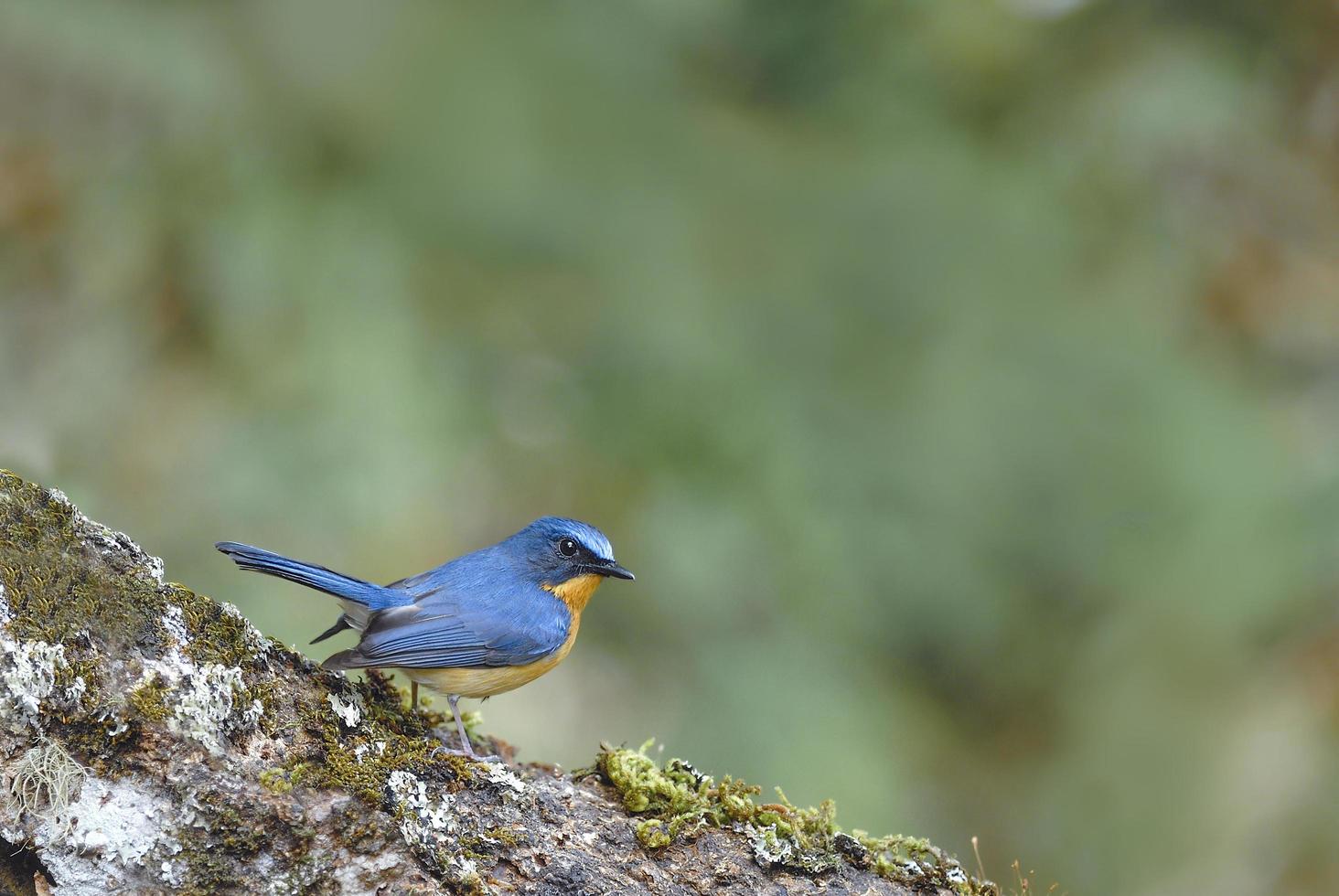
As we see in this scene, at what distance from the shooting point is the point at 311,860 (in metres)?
2.22

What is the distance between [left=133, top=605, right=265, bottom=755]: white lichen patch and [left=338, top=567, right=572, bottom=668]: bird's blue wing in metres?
0.62

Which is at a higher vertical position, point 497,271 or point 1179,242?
point 1179,242

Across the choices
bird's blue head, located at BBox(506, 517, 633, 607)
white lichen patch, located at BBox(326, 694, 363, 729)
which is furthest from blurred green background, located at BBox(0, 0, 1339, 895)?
white lichen patch, located at BBox(326, 694, 363, 729)

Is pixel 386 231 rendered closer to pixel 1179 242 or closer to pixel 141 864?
pixel 141 864

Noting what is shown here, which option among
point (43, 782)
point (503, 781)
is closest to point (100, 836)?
point (43, 782)

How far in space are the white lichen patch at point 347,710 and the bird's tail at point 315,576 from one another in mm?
465

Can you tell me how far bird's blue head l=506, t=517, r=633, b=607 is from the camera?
3.78 meters

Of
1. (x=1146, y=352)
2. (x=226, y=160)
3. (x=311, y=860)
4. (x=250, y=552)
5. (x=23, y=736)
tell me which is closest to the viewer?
(x=23, y=736)

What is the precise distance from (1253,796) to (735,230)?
357cm

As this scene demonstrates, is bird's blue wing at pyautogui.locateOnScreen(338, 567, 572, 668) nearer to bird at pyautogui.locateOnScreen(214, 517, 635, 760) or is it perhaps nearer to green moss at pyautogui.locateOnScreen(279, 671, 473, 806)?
bird at pyautogui.locateOnScreen(214, 517, 635, 760)

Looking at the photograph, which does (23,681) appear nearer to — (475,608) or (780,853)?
(475,608)

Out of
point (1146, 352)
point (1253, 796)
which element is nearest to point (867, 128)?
point (1146, 352)

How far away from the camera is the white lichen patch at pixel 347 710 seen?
2.51 meters

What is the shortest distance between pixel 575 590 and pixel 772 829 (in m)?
1.34
